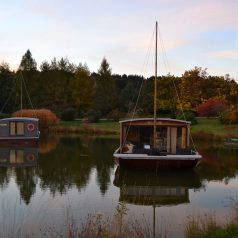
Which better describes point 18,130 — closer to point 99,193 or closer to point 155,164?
point 155,164

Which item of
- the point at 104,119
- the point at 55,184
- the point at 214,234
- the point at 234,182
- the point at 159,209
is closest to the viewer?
the point at 214,234

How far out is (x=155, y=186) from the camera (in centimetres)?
2139

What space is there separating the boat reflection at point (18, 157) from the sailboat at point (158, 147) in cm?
700

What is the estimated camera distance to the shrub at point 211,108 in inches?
2404

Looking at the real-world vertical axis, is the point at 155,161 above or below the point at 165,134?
below

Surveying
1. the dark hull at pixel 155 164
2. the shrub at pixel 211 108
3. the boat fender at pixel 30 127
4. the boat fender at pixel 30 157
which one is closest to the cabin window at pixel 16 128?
the boat fender at pixel 30 127

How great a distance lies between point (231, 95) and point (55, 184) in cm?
5124

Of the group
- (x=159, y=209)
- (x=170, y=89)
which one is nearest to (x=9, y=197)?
(x=159, y=209)

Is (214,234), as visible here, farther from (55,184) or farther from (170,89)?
(170,89)

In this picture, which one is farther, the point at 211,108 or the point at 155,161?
the point at 211,108

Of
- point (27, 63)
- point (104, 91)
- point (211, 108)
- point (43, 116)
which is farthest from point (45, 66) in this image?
point (211, 108)

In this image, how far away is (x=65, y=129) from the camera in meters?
60.5

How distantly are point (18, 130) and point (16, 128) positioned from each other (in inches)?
11.5

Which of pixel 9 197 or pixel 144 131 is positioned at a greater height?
pixel 144 131
